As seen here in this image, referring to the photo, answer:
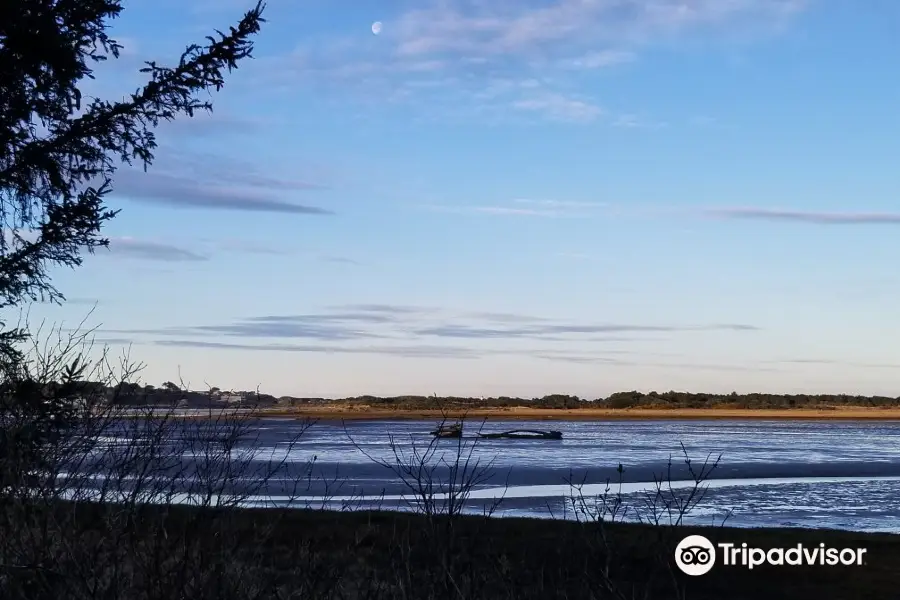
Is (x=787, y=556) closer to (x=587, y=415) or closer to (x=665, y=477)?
(x=665, y=477)

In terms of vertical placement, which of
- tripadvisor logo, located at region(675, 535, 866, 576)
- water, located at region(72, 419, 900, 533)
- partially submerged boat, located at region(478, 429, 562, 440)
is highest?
partially submerged boat, located at region(478, 429, 562, 440)

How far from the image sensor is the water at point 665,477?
2608cm

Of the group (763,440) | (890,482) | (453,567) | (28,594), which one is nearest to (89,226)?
(28,594)

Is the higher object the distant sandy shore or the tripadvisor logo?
the distant sandy shore

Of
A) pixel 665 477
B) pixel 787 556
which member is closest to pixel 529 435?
pixel 665 477

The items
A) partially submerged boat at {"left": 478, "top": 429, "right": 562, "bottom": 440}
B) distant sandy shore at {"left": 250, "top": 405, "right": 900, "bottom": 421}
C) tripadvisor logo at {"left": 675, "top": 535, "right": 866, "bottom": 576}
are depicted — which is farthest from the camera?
distant sandy shore at {"left": 250, "top": 405, "right": 900, "bottom": 421}

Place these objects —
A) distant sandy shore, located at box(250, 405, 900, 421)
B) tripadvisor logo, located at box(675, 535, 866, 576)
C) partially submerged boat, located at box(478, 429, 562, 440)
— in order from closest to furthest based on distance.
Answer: tripadvisor logo, located at box(675, 535, 866, 576) → partially submerged boat, located at box(478, 429, 562, 440) → distant sandy shore, located at box(250, 405, 900, 421)

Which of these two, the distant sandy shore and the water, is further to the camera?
the distant sandy shore

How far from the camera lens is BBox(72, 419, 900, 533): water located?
85.6 ft

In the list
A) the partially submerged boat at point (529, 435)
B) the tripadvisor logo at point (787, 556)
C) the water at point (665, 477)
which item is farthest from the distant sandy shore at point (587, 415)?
the tripadvisor logo at point (787, 556)

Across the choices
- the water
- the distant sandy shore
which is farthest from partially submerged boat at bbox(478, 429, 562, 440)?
the distant sandy shore

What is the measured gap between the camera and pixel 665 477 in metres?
38.5

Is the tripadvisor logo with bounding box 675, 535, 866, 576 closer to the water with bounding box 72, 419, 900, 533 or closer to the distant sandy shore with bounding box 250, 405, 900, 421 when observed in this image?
the water with bounding box 72, 419, 900, 533

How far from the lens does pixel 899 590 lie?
16.8 metres
